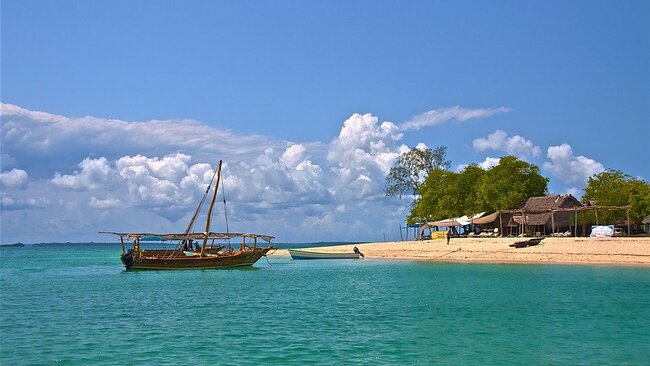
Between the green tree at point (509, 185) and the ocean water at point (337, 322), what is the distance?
32306mm

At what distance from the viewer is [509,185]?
73375 millimetres

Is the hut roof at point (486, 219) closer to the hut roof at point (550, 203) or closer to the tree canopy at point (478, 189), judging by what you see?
the tree canopy at point (478, 189)

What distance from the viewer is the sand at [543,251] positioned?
50156mm

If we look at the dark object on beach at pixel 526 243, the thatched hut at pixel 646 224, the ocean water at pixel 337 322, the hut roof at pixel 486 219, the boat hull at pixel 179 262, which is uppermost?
the hut roof at pixel 486 219

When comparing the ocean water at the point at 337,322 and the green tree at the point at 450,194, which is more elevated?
the green tree at the point at 450,194

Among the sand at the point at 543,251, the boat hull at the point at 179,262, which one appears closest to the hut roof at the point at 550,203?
the sand at the point at 543,251

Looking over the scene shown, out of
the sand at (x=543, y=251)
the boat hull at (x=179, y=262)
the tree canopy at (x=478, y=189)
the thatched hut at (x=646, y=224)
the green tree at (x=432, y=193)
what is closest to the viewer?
the sand at (x=543, y=251)

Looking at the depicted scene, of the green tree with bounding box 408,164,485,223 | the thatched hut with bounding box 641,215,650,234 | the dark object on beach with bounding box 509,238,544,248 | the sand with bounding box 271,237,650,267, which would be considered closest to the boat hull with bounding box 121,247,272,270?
the sand with bounding box 271,237,650,267

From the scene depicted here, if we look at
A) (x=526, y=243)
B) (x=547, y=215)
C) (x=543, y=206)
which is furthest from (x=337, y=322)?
(x=543, y=206)

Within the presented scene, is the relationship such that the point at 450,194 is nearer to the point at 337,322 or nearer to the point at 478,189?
the point at 478,189

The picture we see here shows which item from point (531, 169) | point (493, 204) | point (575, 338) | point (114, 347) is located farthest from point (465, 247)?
point (114, 347)

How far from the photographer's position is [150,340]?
1930 cm

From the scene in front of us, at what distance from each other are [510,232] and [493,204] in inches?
145

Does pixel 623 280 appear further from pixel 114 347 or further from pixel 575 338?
pixel 114 347
